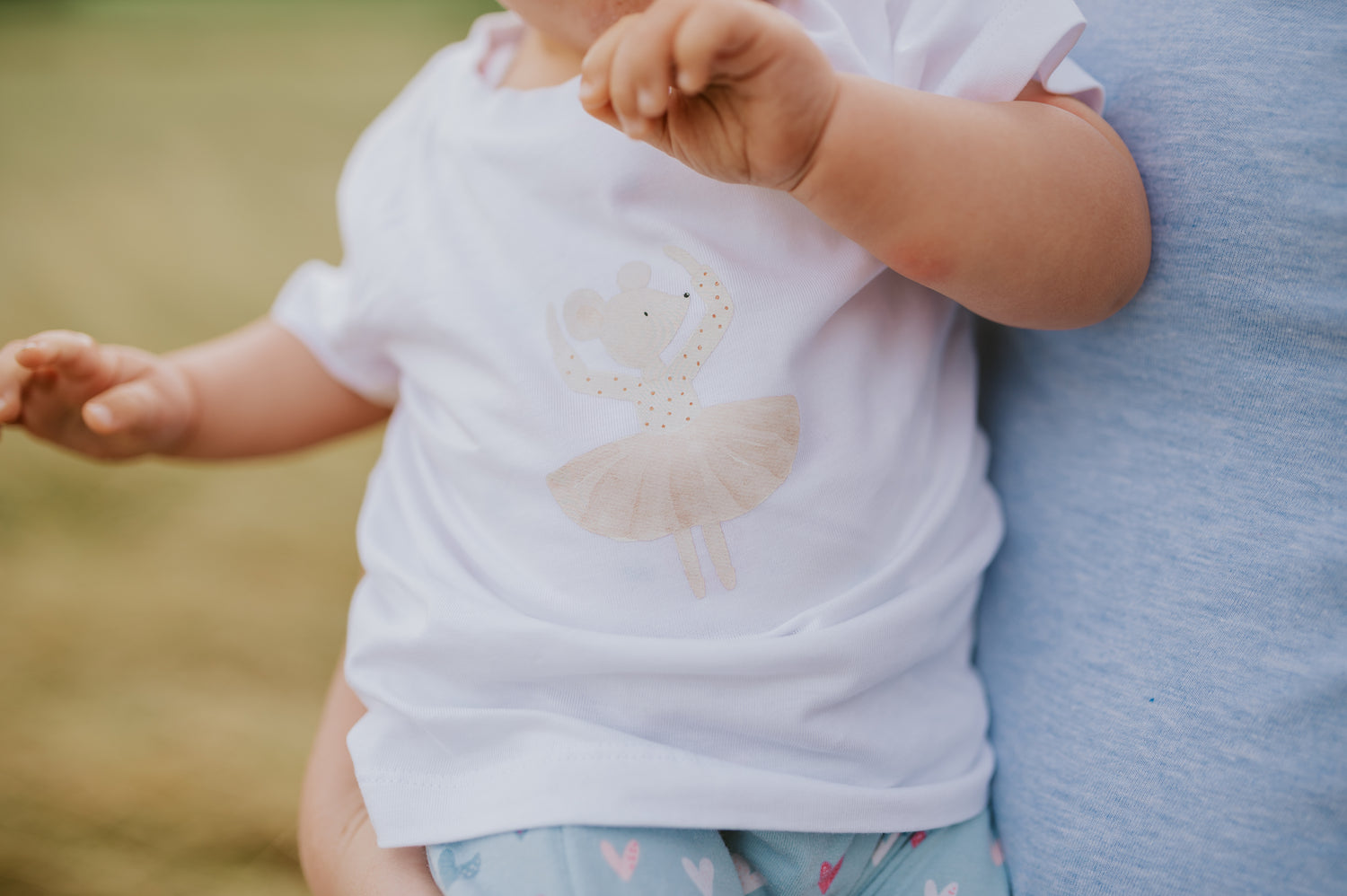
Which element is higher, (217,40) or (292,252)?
(217,40)

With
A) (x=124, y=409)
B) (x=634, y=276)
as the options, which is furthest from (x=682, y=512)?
(x=124, y=409)

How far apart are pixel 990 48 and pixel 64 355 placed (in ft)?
1.93

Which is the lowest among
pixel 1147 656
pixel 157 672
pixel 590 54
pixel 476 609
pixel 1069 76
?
pixel 157 672

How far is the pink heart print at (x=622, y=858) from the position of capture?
0.48m

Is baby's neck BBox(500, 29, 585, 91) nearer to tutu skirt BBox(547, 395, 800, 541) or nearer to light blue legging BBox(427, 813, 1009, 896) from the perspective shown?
tutu skirt BBox(547, 395, 800, 541)

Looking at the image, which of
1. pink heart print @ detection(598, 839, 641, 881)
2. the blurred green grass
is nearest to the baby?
pink heart print @ detection(598, 839, 641, 881)

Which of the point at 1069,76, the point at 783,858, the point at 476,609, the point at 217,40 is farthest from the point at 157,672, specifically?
the point at 217,40

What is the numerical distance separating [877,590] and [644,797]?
0.54ft

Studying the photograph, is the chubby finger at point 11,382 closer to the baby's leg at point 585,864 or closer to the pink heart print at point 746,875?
the baby's leg at point 585,864

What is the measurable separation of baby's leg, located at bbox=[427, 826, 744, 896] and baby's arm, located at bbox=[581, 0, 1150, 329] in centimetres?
31

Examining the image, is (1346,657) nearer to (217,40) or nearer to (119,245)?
(119,245)

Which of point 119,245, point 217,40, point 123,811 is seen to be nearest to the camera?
point 123,811

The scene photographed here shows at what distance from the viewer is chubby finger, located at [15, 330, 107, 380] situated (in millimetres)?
612

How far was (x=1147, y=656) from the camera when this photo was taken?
52 cm
